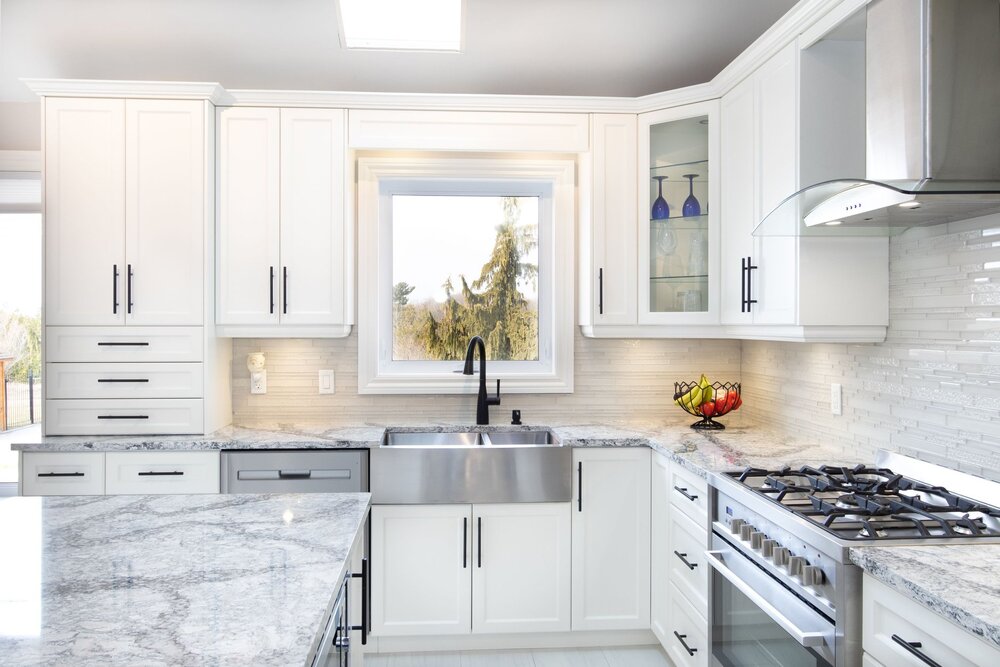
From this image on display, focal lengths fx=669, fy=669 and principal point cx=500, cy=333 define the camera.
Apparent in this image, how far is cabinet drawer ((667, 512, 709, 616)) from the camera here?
2.30 metres

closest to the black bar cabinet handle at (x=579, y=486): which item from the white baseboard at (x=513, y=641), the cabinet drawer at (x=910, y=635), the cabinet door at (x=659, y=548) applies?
the cabinet door at (x=659, y=548)

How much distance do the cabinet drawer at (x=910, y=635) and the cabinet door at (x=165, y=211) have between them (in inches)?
105

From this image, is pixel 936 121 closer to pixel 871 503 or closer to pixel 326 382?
pixel 871 503

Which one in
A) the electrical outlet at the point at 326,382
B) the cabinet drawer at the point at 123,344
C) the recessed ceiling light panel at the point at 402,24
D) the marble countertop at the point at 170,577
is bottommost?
the marble countertop at the point at 170,577

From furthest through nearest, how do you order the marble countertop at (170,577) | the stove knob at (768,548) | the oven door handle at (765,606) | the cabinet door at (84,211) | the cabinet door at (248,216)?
1. the cabinet door at (248,216)
2. the cabinet door at (84,211)
3. the stove knob at (768,548)
4. the oven door handle at (765,606)
5. the marble countertop at (170,577)

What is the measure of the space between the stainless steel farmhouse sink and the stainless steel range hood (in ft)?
4.93

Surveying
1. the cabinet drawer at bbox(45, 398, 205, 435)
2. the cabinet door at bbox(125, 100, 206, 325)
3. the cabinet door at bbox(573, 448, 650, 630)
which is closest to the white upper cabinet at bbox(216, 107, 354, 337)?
the cabinet door at bbox(125, 100, 206, 325)

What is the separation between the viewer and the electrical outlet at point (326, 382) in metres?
3.33

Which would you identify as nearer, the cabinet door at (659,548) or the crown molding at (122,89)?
the cabinet door at (659,548)

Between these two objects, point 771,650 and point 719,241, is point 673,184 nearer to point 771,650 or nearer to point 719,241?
point 719,241

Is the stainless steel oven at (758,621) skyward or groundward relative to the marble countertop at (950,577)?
groundward

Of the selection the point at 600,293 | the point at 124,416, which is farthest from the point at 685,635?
the point at 124,416

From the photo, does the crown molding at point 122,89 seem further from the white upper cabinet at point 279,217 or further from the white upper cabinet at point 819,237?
the white upper cabinet at point 819,237

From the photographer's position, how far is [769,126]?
8.14 ft
